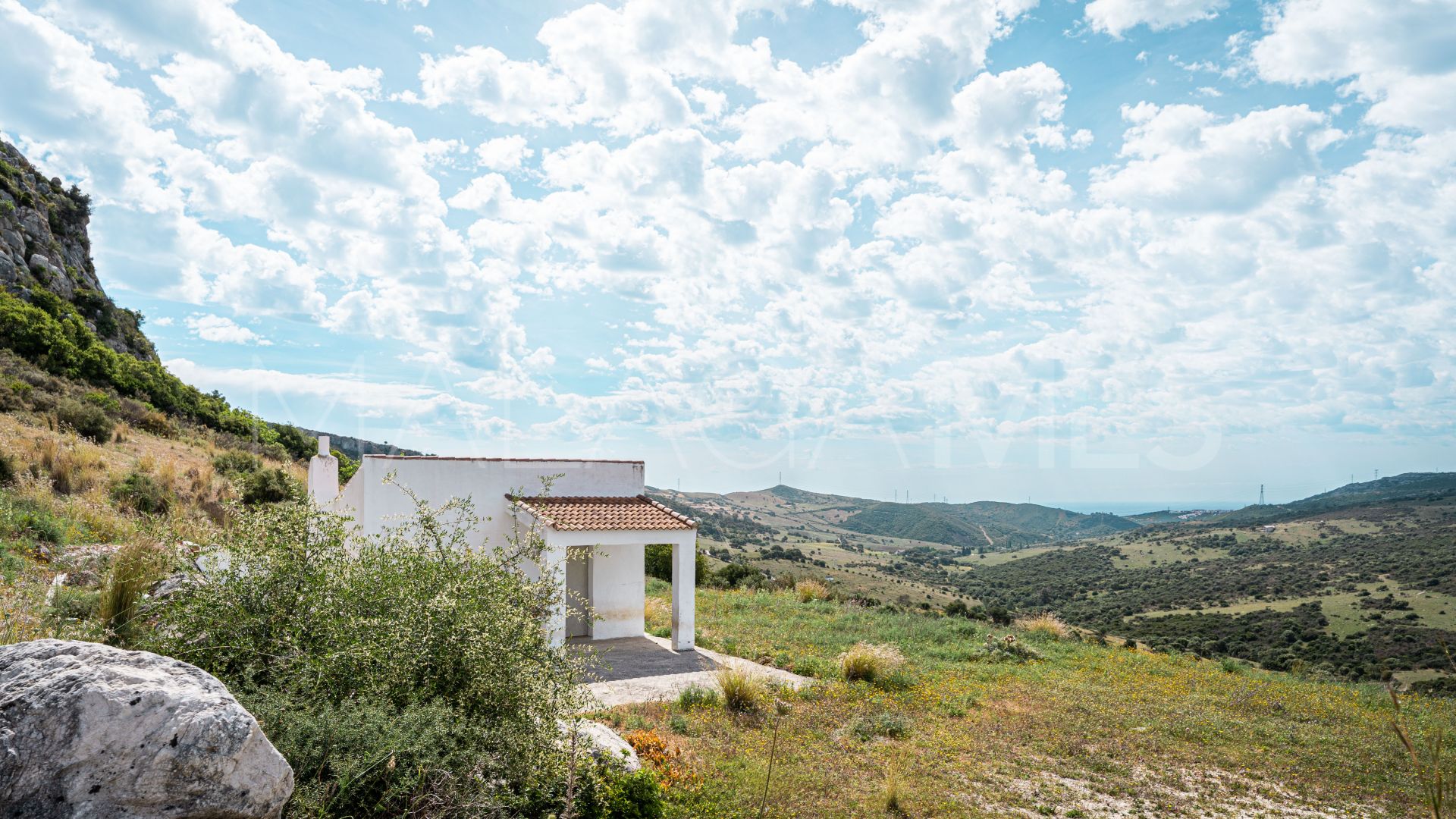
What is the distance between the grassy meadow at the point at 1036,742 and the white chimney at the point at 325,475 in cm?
839

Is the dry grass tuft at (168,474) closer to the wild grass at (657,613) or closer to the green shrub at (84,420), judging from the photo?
the green shrub at (84,420)

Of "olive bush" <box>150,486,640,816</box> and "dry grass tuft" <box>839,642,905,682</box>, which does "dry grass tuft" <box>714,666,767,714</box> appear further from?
"olive bush" <box>150,486,640,816</box>

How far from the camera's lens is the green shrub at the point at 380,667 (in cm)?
421

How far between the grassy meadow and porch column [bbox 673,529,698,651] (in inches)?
35.3

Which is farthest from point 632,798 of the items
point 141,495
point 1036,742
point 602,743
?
point 141,495

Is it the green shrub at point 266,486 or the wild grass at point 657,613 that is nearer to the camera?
the wild grass at point 657,613

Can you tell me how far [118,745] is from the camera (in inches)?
125

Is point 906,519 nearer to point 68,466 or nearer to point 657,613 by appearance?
point 657,613

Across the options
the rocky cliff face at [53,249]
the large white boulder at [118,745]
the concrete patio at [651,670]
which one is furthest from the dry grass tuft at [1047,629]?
the rocky cliff face at [53,249]

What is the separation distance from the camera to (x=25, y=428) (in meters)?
16.0

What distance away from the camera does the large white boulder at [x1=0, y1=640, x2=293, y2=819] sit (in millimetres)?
3080

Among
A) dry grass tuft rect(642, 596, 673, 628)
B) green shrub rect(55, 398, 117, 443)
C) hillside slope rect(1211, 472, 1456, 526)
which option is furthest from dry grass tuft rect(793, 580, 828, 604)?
hillside slope rect(1211, 472, 1456, 526)

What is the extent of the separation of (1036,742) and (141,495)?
15829mm

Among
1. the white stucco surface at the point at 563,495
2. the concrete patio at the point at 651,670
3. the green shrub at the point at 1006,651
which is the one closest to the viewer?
the concrete patio at the point at 651,670
